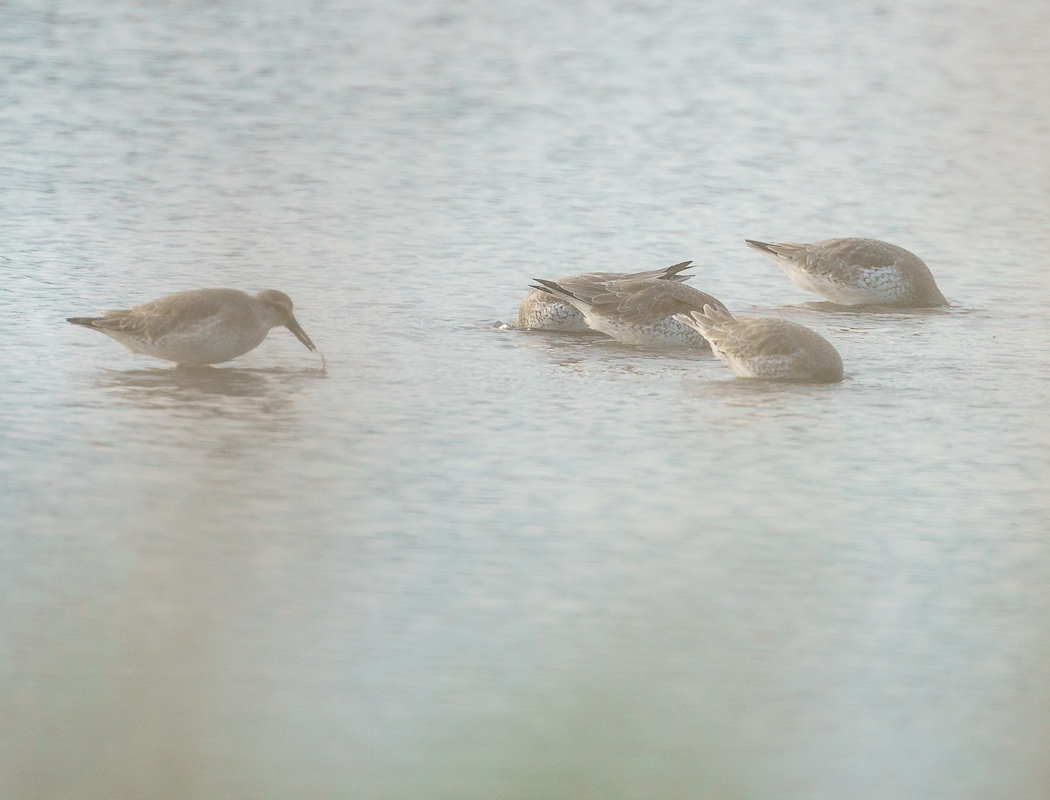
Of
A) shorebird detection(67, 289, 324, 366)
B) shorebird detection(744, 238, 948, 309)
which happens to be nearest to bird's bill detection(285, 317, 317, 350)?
shorebird detection(67, 289, 324, 366)

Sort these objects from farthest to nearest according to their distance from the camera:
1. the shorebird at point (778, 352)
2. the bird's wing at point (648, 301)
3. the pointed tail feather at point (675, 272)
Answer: the pointed tail feather at point (675, 272)
the bird's wing at point (648, 301)
the shorebird at point (778, 352)

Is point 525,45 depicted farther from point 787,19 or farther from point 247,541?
point 247,541

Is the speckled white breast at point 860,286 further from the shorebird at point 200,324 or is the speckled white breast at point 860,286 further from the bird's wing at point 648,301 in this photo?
the shorebird at point 200,324

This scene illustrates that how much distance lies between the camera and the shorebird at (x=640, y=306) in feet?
34.2

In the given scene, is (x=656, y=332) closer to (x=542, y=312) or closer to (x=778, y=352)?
(x=542, y=312)

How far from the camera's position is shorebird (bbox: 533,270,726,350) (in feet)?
34.2

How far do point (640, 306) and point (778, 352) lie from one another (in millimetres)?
1420

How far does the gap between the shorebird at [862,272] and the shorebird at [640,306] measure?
4.67ft

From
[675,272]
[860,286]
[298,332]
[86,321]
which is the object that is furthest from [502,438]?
[860,286]

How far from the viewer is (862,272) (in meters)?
11.6

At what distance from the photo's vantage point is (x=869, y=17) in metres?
21.6

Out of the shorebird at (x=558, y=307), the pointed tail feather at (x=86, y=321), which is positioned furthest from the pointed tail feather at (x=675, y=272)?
the pointed tail feather at (x=86, y=321)

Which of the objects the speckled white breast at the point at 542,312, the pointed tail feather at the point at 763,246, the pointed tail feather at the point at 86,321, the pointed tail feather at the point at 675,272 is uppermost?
the pointed tail feather at the point at 763,246

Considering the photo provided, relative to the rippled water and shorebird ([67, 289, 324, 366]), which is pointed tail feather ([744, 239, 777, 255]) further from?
shorebird ([67, 289, 324, 366])
